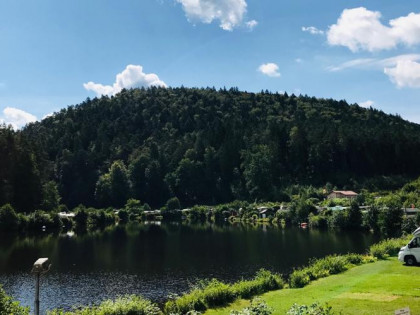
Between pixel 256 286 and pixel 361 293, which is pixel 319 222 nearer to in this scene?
pixel 256 286

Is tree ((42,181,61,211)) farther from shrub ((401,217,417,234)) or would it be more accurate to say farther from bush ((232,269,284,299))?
bush ((232,269,284,299))

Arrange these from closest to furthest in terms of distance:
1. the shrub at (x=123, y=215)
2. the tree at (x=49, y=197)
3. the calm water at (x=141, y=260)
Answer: the calm water at (x=141, y=260) < the tree at (x=49, y=197) < the shrub at (x=123, y=215)

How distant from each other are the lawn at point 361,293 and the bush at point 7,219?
73.4 m

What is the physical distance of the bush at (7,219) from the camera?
3250 inches

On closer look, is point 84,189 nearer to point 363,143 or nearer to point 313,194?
point 313,194

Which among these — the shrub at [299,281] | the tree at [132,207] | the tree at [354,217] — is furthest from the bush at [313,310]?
the tree at [132,207]

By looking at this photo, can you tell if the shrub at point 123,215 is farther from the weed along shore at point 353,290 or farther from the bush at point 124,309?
the bush at point 124,309

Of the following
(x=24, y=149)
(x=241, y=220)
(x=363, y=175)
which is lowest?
(x=241, y=220)

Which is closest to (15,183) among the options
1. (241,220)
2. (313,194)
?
(241,220)

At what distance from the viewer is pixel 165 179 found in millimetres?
153250

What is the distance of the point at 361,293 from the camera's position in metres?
21.0

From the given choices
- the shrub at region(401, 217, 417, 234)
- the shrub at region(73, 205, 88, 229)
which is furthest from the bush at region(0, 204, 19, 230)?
the shrub at region(401, 217, 417, 234)

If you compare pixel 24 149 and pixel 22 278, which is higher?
pixel 24 149

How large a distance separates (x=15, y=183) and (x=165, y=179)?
64636 millimetres
